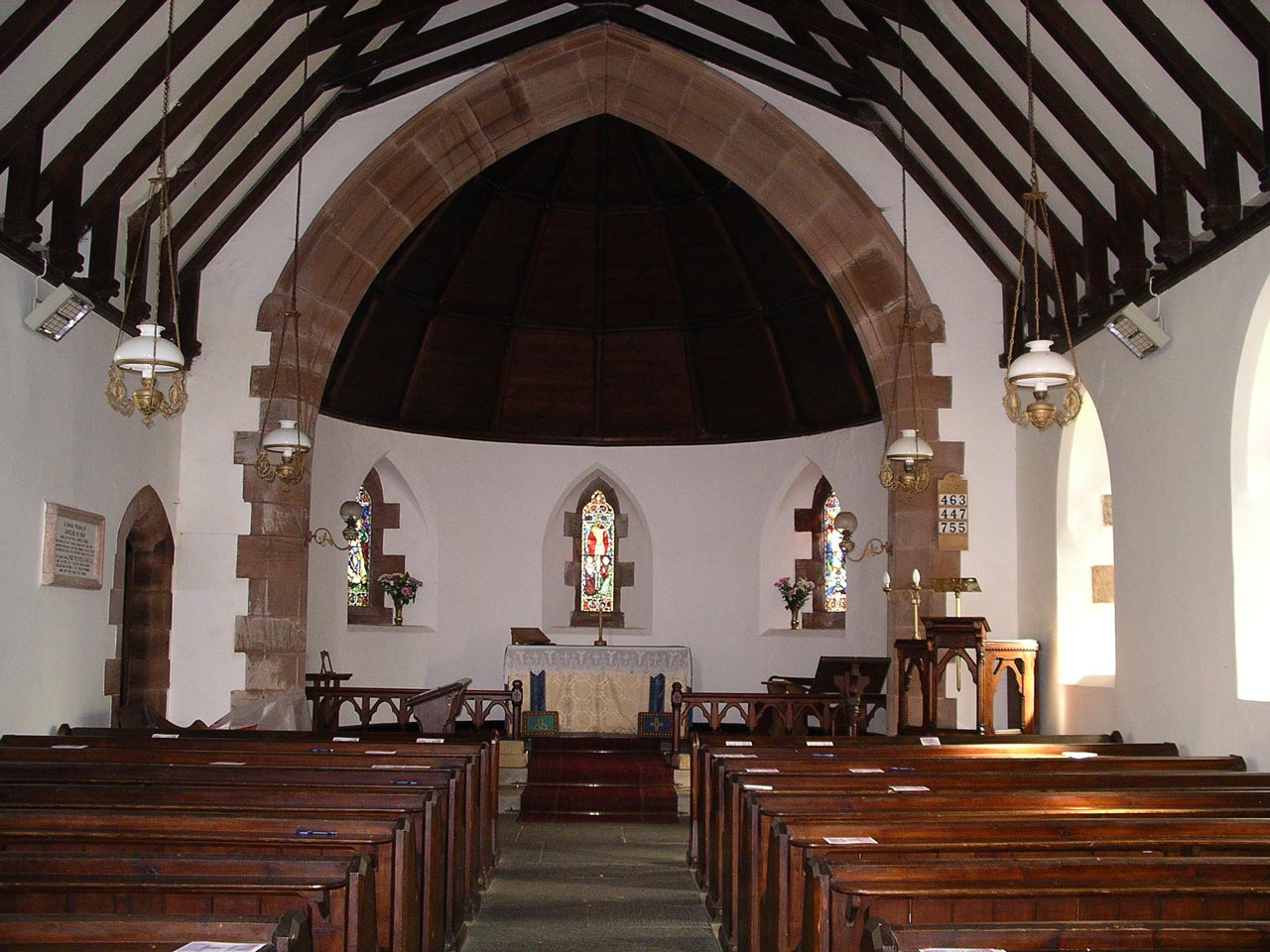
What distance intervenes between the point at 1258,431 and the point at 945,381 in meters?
3.61

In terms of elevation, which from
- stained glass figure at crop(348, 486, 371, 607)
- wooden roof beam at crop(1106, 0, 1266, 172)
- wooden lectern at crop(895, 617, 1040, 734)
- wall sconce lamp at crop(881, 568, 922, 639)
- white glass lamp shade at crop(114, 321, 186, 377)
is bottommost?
wooden lectern at crop(895, 617, 1040, 734)

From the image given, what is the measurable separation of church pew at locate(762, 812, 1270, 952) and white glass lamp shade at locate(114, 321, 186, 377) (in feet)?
11.5

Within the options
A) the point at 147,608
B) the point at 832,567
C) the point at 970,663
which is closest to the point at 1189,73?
the point at 970,663

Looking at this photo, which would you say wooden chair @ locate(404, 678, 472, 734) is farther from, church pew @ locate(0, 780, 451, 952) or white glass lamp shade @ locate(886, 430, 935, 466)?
church pew @ locate(0, 780, 451, 952)

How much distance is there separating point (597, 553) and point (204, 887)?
11.0 m

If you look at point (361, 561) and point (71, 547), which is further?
point (361, 561)

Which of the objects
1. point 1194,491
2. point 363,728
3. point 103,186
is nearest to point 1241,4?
point 1194,491

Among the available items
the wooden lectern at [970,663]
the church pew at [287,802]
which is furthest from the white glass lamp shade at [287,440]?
the wooden lectern at [970,663]

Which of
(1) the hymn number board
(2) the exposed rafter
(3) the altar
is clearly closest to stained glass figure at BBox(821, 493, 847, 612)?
(3) the altar

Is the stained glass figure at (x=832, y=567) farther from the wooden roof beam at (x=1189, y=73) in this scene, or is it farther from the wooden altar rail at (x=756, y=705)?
the wooden roof beam at (x=1189, y=73)

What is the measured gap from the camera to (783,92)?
998 cm

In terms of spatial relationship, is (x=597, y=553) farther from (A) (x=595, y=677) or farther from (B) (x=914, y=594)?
(B) (x=914, y=594)

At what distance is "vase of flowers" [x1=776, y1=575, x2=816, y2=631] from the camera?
13.1 metres

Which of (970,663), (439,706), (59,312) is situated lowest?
(439,706)
